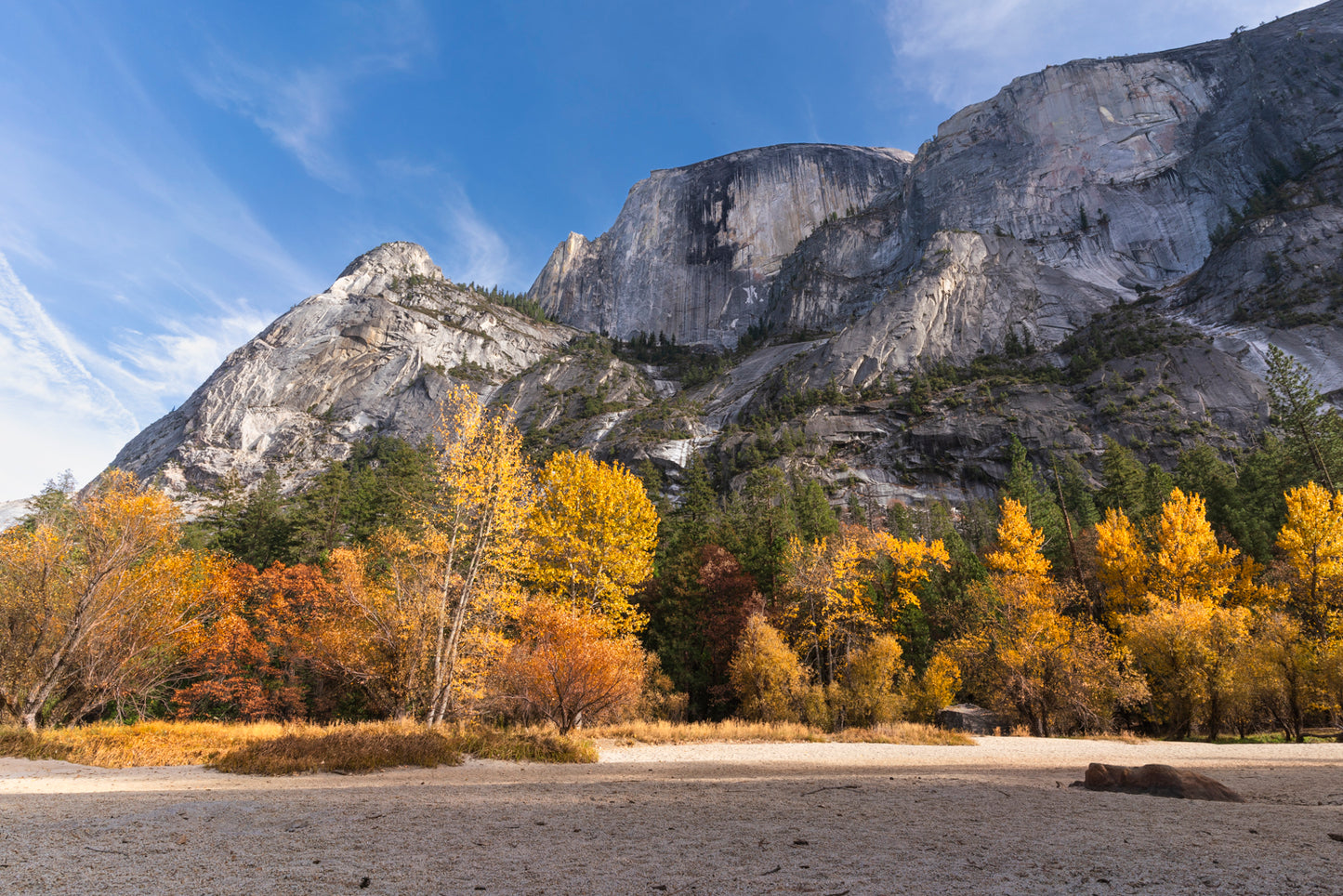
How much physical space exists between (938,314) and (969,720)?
3772 inches

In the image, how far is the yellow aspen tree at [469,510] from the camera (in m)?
14.3

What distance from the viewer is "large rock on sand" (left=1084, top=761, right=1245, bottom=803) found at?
22.7 feet

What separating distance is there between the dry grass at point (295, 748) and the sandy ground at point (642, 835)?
609mm

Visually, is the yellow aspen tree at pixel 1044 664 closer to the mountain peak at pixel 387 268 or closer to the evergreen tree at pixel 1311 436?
the evergreen tree at pixel 1311 436

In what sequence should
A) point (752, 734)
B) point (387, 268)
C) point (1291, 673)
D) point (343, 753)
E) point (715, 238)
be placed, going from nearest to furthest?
point (343, 753) → point (752, 734) → point (1291, 673) → point (387, 268) → point (715, 238)

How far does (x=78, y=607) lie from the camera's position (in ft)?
46.8

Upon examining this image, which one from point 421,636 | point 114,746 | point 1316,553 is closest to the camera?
point 114,746

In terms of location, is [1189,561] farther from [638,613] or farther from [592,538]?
[592,538]

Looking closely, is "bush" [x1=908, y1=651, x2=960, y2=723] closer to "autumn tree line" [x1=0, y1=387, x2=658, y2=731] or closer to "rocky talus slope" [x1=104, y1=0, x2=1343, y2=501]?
"autumn tree line" [x1=0, y1=387, x2=658, y2=731]

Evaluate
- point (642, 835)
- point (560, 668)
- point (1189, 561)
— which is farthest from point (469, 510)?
point (1189, 561)

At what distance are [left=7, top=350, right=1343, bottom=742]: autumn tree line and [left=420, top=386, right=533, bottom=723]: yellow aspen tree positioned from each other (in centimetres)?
8

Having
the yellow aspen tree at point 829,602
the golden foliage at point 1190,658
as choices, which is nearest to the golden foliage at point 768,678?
the yellow aspen tree at point 829,602

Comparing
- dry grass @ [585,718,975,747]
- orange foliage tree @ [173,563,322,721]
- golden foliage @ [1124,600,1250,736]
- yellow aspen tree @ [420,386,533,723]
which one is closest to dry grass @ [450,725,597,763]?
yellow aspen tree @ [420,386,533,723]

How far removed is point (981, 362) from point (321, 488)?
99.0m
